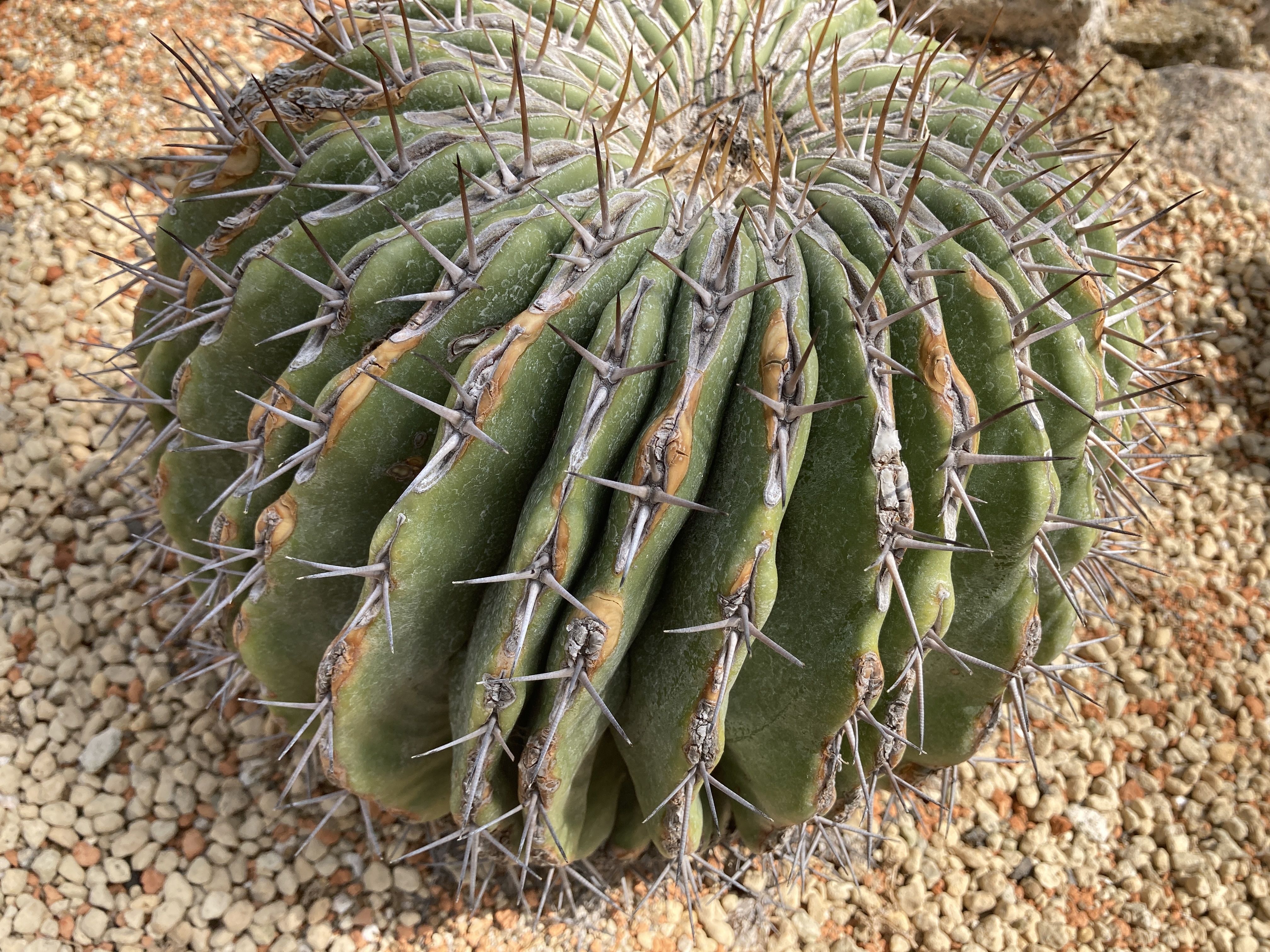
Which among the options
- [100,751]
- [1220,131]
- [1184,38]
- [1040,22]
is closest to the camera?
[100,751]

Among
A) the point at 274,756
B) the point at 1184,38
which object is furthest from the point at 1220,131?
the point at 274,756

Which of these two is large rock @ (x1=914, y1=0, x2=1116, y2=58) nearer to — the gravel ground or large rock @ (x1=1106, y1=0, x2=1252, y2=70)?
large rock @ (x1=1106, y1=0, x2=1252, y2=70)

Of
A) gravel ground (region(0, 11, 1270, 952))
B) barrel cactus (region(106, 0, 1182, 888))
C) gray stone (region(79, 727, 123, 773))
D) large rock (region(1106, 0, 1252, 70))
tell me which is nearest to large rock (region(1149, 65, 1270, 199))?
large rock (region(1106, 0, 1252, 70))

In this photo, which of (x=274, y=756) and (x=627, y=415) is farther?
(x=274, y=756)

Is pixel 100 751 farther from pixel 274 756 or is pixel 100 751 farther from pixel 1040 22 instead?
pixel 1040 22

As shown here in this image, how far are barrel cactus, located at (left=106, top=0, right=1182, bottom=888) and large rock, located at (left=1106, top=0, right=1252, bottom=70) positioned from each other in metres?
3.30

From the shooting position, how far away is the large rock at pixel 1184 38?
4.85m

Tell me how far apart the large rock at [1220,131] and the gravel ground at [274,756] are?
121cm

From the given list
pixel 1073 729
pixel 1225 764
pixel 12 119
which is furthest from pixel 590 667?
pixel 12 119

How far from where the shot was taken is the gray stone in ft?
8.50

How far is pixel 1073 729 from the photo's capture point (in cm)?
296

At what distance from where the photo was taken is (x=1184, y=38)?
486 centimetres

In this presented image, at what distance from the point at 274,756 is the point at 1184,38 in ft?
16.8

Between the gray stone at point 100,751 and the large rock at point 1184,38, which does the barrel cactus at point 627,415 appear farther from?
the large rock at point 1184,38
